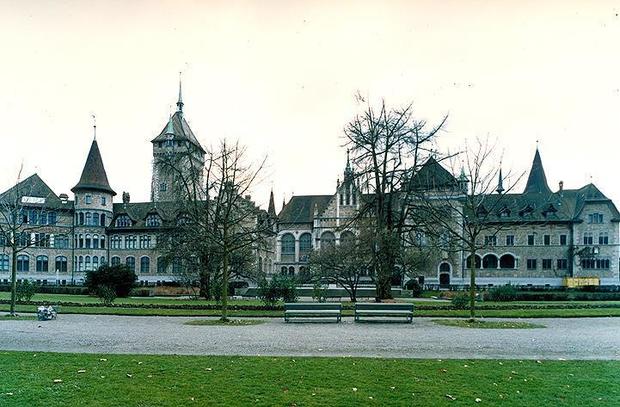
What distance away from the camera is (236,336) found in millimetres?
16188

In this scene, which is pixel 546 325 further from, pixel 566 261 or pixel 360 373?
pixel 566 261

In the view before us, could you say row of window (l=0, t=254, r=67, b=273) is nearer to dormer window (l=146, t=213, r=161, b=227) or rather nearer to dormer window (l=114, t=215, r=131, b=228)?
dormer window (l=114, t=215, r=131, b=228)

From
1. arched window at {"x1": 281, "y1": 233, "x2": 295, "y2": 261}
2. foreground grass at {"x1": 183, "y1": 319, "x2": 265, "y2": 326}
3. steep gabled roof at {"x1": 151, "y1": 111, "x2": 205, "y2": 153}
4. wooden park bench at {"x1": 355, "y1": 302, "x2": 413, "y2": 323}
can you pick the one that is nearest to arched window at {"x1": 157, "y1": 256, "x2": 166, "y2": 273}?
arched window at {"x1": 281, "y1": 233, "x2": 295, "y2": 261}

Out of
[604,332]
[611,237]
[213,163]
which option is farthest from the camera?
[611,237]

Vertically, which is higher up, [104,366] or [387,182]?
[387,182]

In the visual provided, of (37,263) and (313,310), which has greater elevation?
(313,310)

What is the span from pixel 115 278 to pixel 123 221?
3027cm

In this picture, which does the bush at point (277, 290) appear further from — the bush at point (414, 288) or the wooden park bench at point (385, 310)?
the bush at point (414, 288)

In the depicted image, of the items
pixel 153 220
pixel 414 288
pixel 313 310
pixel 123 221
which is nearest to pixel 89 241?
pixel 123 221

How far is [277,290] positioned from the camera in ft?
93.5

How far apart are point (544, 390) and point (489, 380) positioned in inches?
38.8

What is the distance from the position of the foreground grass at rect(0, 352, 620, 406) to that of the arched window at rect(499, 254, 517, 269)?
5644 centimetres

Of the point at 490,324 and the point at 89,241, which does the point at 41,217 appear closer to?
the point at 89,241

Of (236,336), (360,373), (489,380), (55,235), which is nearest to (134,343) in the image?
(236,336)
